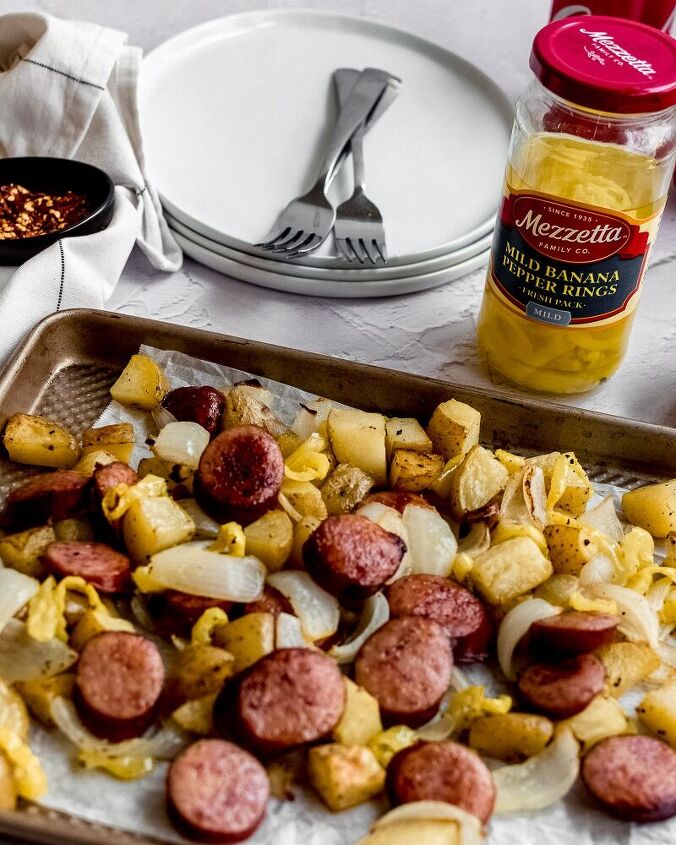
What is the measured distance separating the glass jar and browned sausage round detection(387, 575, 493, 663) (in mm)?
568

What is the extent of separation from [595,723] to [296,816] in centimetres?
41

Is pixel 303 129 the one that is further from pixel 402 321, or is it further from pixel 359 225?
pixel 402 321

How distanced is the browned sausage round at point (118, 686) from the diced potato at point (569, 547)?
614 millimetres

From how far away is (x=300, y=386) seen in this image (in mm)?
1844

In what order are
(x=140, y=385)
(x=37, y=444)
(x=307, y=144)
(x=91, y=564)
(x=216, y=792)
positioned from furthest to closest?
(x=307, y=144) → (x=140, y=385) → (x=37, y=444) → (x=91, y=564) → (x=216, y=792)

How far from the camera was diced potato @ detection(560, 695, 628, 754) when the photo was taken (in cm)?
137

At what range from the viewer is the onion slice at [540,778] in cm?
131

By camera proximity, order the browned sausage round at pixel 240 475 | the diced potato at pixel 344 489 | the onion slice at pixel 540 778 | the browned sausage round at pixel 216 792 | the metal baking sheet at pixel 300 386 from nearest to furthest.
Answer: the browned sausage round at pixel 216 792 < the onion slice at pixel 540 778 < the browned sausage round at pixel 240 475 < the diced potato at pixel 344 489 < the metal baking sheet at pixel 300 386

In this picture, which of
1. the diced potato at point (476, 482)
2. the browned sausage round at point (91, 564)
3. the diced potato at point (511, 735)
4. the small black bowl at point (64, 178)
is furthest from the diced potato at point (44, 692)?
the small black bowl at point (64, 178)

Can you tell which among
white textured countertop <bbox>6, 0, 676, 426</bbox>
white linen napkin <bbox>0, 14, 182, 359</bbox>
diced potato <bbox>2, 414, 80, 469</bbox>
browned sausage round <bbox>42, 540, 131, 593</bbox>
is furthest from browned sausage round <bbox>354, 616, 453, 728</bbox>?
white linen napkin <bbox>0, 14, 182, 359</bbox>

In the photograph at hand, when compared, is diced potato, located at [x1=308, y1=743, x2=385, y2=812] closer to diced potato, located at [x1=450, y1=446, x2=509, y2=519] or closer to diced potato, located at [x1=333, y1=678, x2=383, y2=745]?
diced potato, located at [x1=333, y1=678, x2=383, y2=745]

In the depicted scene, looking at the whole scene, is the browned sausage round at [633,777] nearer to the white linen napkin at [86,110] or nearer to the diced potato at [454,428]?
the diced potato at [454,428]

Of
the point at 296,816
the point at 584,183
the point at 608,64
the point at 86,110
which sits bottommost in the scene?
the point at 296,816

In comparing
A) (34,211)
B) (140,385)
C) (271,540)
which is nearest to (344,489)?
(271,540)
